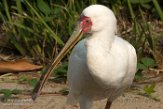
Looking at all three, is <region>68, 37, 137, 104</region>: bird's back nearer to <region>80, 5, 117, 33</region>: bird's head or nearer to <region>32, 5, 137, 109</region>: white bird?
<region>32, 5, 137, 109</region>: white bird

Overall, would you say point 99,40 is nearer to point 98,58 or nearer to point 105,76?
point 98,58

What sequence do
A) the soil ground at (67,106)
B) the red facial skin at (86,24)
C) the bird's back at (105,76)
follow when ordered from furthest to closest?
1. the soil ground at (67,106)
2. the bird's back at (105,76)
3. the red facial skin at (86,24)

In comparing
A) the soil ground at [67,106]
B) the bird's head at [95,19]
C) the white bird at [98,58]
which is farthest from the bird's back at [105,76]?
the soil ground at [67,106]

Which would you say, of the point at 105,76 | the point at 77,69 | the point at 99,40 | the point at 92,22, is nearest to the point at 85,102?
the point at 77,69

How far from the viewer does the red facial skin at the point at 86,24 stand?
3977 millimetres

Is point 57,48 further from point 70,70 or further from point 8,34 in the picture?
point 70,70

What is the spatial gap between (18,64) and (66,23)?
25.4 inches

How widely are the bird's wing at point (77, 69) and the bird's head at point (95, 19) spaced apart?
0.33 meters

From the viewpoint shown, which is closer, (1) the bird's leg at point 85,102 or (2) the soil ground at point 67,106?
(1) the bird's leg at point 85,102

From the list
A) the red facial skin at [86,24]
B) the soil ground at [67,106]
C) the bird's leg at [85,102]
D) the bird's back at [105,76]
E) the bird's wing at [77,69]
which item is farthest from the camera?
the soil ground at [67,106]

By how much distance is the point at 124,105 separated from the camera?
17.0ft

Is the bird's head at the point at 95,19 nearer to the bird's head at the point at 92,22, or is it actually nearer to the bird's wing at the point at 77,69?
the bird's head at the point at 92,22

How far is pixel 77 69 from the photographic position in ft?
14.3

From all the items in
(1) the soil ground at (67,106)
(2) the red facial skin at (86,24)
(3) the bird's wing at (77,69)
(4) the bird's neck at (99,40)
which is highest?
(2) the red facial skin at (86,24)
